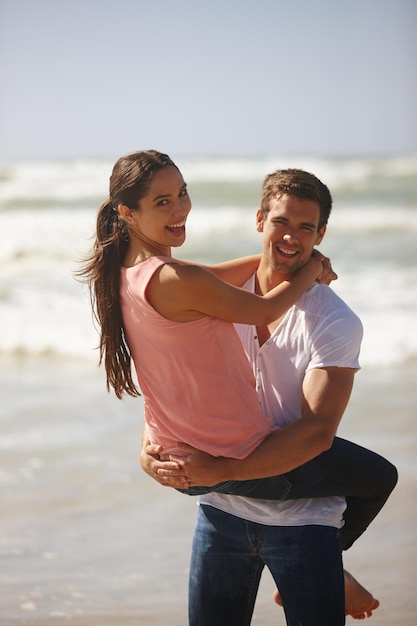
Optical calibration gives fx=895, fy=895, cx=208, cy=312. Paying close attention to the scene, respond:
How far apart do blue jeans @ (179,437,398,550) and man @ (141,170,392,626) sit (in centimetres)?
4

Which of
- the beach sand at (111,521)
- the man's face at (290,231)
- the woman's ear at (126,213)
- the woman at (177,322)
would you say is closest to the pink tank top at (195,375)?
the woman at (177,322)

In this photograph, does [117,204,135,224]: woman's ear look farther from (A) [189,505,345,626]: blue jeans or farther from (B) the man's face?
(A) [189,505,345,626]: blue jeans

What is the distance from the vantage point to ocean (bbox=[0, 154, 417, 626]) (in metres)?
3.70

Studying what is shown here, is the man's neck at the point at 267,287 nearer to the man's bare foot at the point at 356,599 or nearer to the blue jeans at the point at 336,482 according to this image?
the blue jeans at the point at 336,482

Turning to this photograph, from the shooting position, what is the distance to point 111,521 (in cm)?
446

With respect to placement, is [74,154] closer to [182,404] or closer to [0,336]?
[0,336]

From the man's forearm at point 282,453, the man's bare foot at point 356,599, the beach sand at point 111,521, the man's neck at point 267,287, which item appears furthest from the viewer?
the beach sand at point 111,521

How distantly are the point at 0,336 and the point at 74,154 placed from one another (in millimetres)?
14901

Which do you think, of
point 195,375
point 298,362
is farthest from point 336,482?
point 195,375

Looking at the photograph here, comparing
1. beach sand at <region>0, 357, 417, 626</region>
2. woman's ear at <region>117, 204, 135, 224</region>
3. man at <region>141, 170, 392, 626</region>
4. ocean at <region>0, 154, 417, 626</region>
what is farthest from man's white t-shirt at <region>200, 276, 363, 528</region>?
beach sand at <region>0, 357, 417, 626</region>

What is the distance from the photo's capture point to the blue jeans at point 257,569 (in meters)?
2.12

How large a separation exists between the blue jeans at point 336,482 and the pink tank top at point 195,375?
100 mm

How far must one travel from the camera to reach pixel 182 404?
2172mm

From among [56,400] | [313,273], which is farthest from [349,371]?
[56,400]
